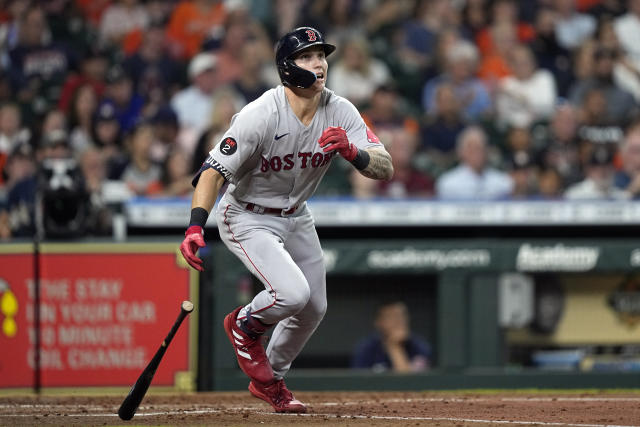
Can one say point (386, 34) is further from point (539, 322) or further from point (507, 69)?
point (539, 322)

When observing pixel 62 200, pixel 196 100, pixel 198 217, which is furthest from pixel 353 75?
pixel 198 217

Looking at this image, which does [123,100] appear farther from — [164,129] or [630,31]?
[630,31]

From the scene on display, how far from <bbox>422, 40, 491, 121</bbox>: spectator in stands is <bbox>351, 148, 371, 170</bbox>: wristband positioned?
5.69 meters

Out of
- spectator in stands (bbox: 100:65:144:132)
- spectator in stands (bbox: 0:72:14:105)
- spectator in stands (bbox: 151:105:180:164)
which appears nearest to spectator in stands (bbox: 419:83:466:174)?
spectator in stands (bbox: 151:105:180:164)

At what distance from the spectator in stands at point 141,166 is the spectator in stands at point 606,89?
4468 mm

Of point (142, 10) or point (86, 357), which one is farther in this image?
point (142, 10)

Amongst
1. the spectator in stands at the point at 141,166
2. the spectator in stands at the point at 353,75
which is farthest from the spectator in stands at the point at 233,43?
the spectator in stands at the point at 141,166

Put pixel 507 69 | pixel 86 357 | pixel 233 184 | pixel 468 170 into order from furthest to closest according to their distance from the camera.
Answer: pixel 507 69, pixel 468 170, pixel 86 357, pixel 233 184

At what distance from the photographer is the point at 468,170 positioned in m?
9.93

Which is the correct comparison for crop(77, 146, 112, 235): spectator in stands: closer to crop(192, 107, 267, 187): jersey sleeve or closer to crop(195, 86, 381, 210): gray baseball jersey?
crop(195, 86, 381, 210): gray baseball jersey

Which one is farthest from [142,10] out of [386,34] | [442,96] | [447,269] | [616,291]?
[616,291]

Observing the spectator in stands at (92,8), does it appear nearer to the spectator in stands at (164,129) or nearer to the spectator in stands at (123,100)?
the spectator in stands at (123,100)

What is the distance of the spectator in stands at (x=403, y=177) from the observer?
9656mm

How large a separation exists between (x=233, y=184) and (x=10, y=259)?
3.24 metres
